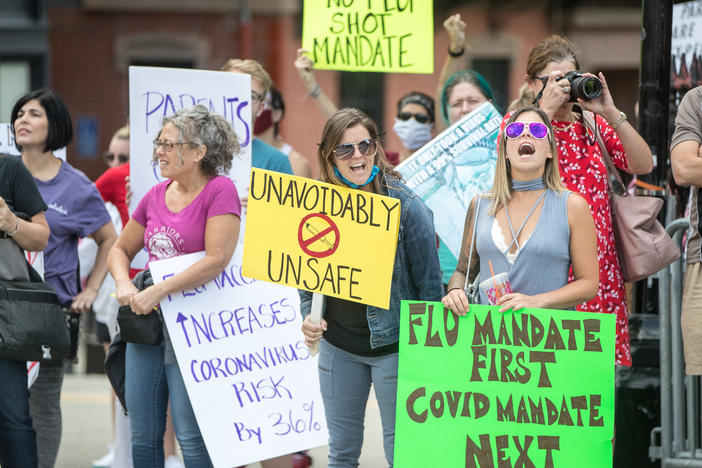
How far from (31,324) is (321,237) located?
4.83 ft

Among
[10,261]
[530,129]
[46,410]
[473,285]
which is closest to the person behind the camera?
[530,129]

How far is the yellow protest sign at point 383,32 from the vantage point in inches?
220

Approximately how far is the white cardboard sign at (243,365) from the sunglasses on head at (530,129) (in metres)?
1.53

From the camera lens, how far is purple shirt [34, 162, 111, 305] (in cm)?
534

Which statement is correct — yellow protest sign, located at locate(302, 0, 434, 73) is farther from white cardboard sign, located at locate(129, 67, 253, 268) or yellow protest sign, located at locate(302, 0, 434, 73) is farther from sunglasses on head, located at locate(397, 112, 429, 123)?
white cardboard sign, located at locate(129, 67, 253, 268)

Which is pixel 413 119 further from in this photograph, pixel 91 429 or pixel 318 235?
pixel 91 429

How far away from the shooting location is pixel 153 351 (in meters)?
4.58

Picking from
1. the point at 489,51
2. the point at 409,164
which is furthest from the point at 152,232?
the point at 489,51

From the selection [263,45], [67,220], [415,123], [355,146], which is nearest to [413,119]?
[415,123]

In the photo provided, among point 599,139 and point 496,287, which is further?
point 599,139

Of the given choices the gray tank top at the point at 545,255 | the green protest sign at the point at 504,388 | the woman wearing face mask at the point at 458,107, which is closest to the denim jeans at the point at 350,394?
the green protest sign at the point at 504,388

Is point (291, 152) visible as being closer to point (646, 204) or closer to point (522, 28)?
point (646, 204)

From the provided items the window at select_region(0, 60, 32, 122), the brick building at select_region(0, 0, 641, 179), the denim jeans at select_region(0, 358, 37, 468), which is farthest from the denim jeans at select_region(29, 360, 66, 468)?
the brick building at select_region(0, 0, 641, 179)

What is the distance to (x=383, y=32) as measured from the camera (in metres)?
5.60
